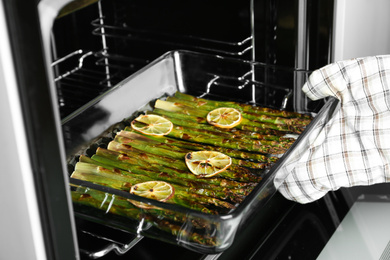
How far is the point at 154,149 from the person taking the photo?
3.66 ft

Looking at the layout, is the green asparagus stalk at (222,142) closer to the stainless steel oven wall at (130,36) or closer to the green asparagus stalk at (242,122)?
the green asparagus stalk at (242,122)

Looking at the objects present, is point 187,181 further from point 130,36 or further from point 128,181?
point 130,36

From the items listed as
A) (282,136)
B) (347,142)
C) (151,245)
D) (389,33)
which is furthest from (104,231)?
(389,33)

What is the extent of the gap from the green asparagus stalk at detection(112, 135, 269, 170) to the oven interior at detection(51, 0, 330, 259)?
23cm

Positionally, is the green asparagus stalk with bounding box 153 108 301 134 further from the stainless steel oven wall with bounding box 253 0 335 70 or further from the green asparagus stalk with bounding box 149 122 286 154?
→ the stainless steel oven wall with bounding box 253 0 335 70

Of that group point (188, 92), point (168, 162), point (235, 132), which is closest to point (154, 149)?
point (168, 162)

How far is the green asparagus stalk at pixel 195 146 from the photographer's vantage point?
108 centimetres

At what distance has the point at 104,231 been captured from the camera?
3.41 feet

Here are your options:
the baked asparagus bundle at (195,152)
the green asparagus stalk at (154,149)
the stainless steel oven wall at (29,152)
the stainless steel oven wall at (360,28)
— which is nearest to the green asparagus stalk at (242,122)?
the baked asparagus bundle at (195,152)

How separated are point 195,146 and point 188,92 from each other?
255mm

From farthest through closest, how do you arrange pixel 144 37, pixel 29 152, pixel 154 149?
pixel 144 37
pixel 154 149
pixel 29 152

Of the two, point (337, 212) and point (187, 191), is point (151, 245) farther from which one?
point (337, 212)

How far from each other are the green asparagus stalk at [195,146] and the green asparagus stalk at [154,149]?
0.04ft

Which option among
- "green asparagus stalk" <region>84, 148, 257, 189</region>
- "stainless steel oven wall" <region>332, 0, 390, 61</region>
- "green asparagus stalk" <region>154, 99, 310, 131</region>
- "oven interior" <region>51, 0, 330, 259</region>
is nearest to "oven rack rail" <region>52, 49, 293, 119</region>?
Answer: "oven interior" <region>51, 0, 330, 259</region>
